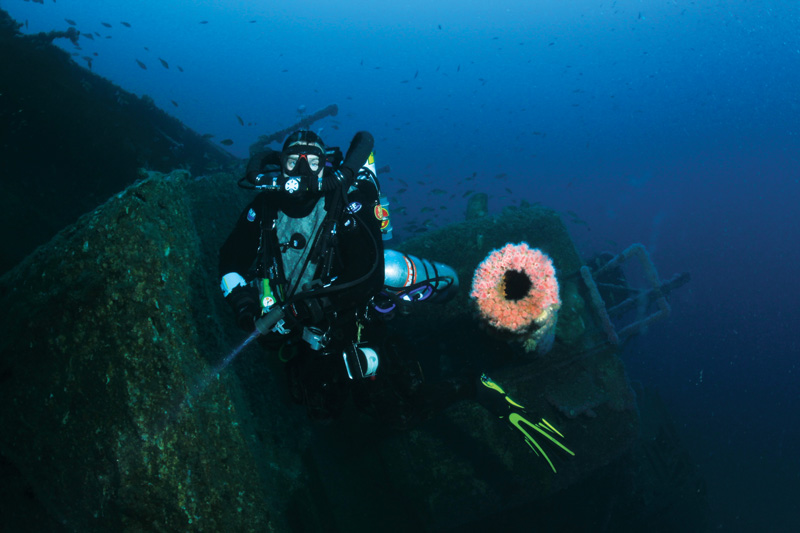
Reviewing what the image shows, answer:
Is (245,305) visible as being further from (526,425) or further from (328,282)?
(526,425)

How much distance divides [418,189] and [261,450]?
10177cm

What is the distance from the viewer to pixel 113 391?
2236mm

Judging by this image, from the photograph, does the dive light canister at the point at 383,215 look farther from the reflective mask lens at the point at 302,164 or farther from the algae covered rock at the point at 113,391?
the algae covered rock at the point at 113,391

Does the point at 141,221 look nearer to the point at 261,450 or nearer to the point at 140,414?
the point at 140,414

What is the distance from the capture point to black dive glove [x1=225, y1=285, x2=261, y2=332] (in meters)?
2.87

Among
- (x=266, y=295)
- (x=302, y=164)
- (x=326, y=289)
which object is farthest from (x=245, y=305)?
(x=302, y=164)

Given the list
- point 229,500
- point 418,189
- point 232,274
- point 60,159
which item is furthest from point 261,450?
point 418,189

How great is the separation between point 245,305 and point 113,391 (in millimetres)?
982

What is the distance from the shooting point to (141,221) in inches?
103

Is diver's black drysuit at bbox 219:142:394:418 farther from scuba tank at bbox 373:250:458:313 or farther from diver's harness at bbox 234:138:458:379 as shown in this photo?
scuba tank at bbox 373:250:458:313

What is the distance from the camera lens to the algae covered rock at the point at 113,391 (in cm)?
218

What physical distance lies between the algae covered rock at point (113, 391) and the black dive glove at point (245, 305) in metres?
0.36

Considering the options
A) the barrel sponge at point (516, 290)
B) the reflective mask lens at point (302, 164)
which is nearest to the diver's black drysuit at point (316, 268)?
the reflective mask lens at point (302, 164)

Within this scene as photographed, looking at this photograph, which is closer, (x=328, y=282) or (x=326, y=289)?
(x=326, y=289)
